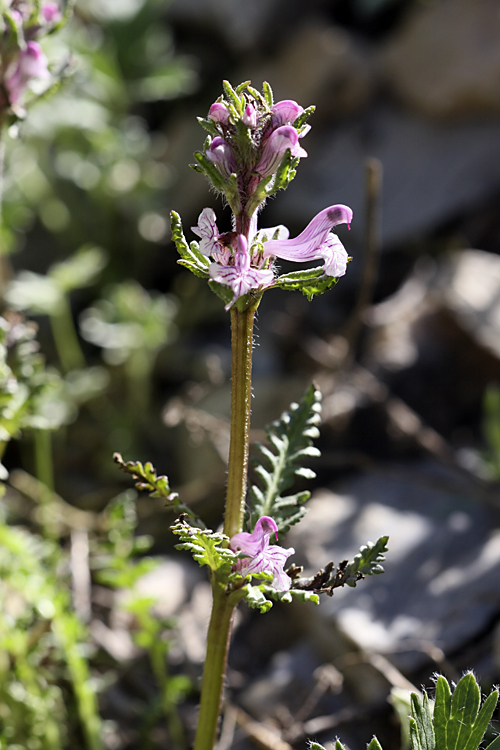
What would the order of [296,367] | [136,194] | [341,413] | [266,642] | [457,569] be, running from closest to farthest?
[457,569]
[266,642]
[341,413]
[296,367]
[136,194]

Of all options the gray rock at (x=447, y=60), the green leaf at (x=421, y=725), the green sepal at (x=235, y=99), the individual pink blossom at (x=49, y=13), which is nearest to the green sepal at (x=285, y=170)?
the green sepal at (x=235, y=99)

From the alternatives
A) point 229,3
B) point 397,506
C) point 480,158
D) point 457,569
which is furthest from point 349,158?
point 457,569

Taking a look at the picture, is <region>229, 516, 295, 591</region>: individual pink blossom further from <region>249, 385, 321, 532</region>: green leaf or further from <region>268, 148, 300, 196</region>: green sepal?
<region>268, 148, 300, 196</region>: green sepal

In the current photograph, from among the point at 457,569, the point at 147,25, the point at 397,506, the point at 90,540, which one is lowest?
the point at 457,569

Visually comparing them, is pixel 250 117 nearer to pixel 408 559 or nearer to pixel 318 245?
pixel 318 245

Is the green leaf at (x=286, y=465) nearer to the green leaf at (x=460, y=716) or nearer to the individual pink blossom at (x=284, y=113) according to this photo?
the green leaf at (x=460, y=716)

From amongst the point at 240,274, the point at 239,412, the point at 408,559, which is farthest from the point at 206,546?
the point at 408,559

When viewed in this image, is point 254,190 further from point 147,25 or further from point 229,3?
point 229,3
